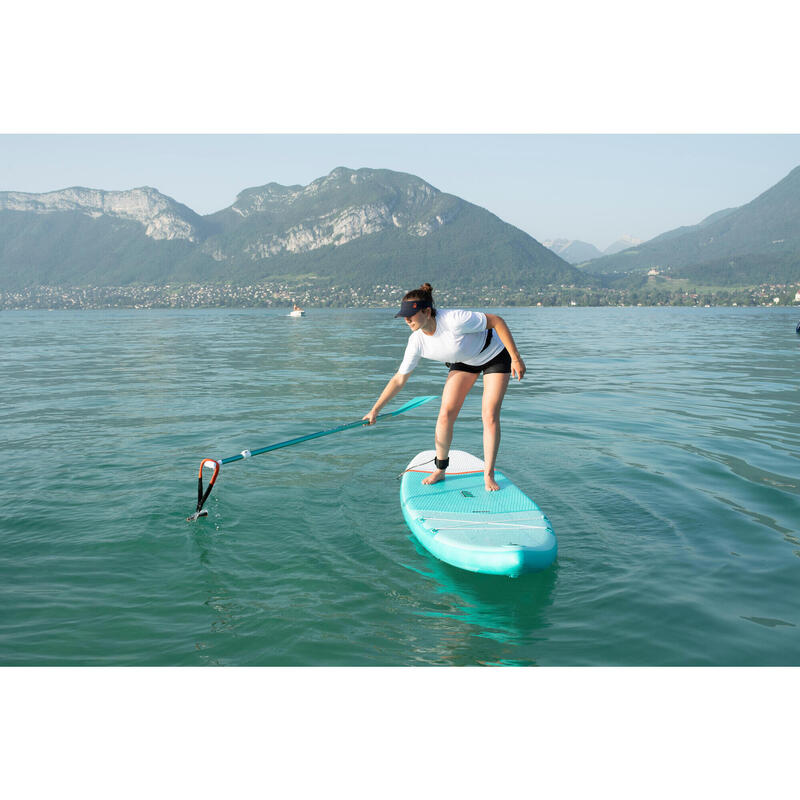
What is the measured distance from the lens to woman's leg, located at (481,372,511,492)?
6.40 meters

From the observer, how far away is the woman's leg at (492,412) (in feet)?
21.0

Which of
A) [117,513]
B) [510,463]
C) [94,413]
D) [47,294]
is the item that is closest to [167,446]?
[117,513]

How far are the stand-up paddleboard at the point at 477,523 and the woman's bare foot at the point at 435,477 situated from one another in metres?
0.06

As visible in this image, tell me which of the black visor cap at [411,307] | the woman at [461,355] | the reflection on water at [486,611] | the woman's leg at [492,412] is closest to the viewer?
the reflection on water at [486,611]

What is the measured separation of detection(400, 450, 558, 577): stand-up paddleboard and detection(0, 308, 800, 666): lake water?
18 centimetres

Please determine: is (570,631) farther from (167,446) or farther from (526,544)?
(167,446)

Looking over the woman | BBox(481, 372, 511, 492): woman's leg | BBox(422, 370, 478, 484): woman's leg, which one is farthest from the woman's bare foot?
BBox(481, 372, 511, 492): woman's leg

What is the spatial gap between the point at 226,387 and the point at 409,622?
14.3 meters

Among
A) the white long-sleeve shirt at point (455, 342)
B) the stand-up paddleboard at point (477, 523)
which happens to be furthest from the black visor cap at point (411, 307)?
the stand-up paddleboard at point (477, 523)

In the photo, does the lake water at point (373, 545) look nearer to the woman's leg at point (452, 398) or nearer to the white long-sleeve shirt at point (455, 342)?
the woman's leg at point (452, 398)

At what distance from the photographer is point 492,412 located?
640cm

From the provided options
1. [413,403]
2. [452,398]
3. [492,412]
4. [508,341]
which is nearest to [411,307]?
[508,341]

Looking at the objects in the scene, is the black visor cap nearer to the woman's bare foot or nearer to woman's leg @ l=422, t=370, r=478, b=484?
woman's leg @ l=422, t=370, r=478, b=484

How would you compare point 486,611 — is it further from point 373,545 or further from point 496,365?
point 496,365
